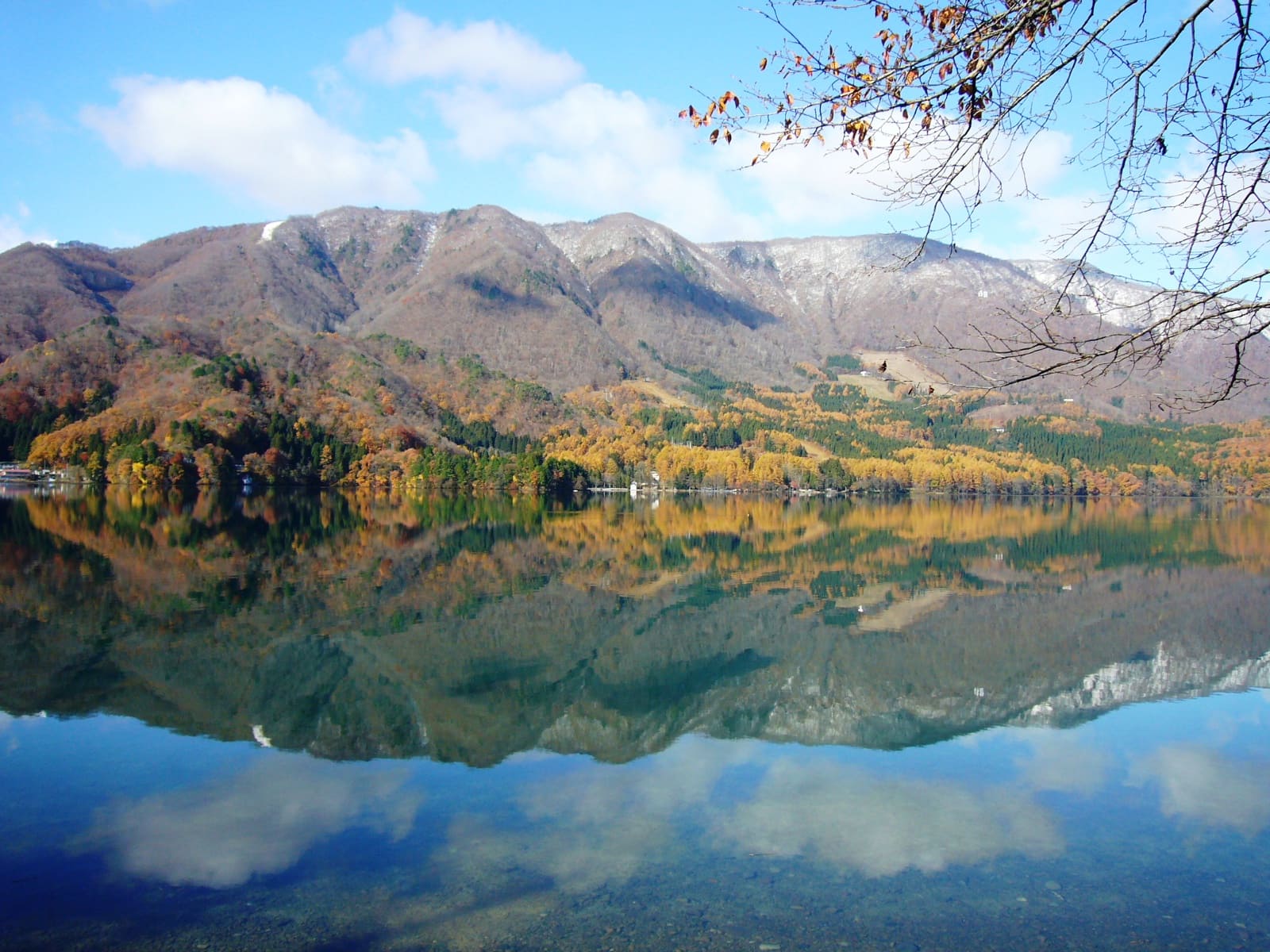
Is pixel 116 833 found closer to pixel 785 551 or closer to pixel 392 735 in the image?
pixel 392 735

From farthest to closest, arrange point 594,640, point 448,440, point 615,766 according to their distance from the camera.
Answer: point 448,440
point 594,640
point 615,766

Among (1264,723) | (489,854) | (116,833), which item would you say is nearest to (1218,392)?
(489,854)

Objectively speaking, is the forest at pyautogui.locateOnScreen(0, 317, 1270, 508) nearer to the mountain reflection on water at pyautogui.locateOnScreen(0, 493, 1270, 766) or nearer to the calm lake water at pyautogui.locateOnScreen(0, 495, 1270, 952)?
the mountain reflection on water at pyautogui.locateOnScreen(0, 493, 1270, 766)

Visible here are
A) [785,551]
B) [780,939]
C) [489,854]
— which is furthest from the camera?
[785,551]

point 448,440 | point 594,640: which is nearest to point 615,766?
point 594,640

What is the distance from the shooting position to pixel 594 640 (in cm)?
1917

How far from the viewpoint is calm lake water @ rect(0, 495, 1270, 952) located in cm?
737

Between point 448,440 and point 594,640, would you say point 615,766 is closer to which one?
point 594,640

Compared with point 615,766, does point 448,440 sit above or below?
above

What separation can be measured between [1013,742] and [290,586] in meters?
18.5

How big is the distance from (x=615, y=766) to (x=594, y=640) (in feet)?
26.6

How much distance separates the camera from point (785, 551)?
40.6m

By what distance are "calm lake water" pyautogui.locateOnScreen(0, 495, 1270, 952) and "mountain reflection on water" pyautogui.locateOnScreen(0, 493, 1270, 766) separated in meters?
0.12

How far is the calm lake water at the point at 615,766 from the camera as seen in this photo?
7371mm
